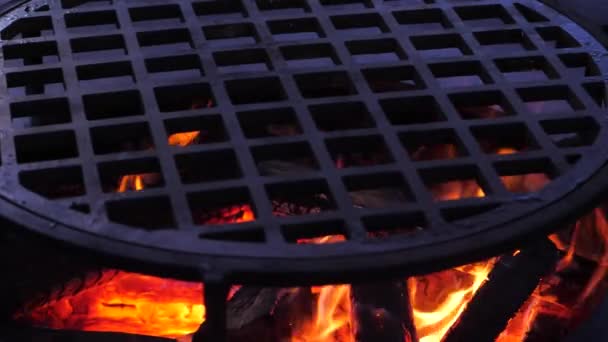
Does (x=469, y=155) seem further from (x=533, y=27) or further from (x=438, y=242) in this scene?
(x=533, y=27)

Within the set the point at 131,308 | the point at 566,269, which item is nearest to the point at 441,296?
the point at 566,269

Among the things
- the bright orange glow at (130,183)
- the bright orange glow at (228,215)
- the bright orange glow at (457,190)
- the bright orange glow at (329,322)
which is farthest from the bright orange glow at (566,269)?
the bright orange glow at (130,183)

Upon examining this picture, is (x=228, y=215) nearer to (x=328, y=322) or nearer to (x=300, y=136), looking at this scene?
(x=328, y=322)

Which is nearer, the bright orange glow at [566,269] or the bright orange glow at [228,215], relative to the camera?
the bright orange glow at [566,269]

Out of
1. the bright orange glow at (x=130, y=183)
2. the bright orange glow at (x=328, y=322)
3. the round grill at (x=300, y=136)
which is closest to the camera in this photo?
the round grill at (x=300, y=136)

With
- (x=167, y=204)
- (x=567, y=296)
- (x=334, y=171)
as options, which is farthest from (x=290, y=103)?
(x=567, y=296)

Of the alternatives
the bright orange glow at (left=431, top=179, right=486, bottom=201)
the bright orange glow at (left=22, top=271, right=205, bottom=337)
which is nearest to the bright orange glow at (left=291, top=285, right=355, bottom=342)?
the bright orange glow at (left=22, top=271, right=205, bottom=337)

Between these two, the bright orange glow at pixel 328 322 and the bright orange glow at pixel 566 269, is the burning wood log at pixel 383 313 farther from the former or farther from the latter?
the bright orange glow at pixel 566 269

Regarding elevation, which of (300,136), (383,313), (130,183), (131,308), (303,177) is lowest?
(383,313)
